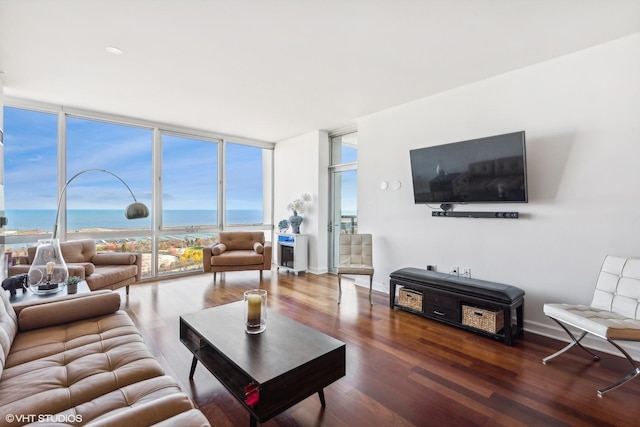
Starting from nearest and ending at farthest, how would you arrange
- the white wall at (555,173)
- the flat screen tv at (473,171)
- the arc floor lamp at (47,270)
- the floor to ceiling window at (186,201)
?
the arc floor lamp at (47,270) < the white wall at (555,173) < the flat screen tv at (473,171) < the floor to ceiling window at (186,201)

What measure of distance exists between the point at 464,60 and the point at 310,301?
332cm

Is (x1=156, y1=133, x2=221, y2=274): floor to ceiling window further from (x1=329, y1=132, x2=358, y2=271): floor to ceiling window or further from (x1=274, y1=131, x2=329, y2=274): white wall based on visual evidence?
(x1=329, y1=132, x2=358, y2=271): floor to ceiling window

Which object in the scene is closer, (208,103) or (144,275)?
(208,103)

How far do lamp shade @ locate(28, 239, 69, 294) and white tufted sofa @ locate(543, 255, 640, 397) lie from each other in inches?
162

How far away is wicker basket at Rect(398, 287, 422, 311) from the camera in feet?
11.4

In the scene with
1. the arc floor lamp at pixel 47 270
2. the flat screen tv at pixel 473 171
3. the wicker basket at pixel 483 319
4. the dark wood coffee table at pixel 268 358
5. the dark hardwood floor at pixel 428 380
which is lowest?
the dark hardwood floor at pixel 428 380

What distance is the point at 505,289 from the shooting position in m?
2.90

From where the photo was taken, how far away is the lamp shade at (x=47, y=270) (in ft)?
7.79

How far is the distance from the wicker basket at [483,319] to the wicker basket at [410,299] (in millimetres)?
514

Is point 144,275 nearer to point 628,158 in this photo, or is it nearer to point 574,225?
point 574,225

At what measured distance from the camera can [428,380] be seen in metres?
2.19

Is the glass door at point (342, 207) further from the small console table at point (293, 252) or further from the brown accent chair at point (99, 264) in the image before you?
the brown accent chair at point (99, 264)

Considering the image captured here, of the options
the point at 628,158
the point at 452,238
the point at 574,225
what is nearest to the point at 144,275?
the point at 452,238

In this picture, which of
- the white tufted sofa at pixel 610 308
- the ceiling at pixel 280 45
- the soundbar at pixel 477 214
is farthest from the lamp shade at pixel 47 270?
the white tufted sofa at pixel 610 308
